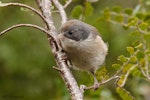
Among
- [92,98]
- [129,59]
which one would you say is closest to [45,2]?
[129,59]

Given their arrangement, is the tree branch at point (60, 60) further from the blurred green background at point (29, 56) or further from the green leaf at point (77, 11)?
the blurred green background at point (29, 56)

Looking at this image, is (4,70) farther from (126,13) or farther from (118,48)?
(126,13)

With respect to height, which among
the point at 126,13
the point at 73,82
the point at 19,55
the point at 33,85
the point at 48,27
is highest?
the point at 48,27

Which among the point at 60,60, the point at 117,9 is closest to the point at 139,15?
the point at 117,9

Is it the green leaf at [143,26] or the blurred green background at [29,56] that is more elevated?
the green leaf at [143,26]

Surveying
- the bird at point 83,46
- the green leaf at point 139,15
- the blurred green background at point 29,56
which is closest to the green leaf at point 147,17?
the green leaf at point 139,15

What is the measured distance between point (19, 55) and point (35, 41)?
233 mm

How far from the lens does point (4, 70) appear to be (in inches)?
227

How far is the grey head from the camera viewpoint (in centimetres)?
346

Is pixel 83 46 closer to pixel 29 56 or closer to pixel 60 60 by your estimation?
pixel 60 60

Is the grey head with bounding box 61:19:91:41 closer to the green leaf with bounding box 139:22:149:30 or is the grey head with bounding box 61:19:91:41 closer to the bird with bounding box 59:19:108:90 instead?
the bird with bounding box 59:19:108:90

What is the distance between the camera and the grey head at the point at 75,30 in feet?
11.3

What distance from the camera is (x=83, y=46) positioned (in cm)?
378

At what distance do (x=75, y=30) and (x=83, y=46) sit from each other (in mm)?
148
